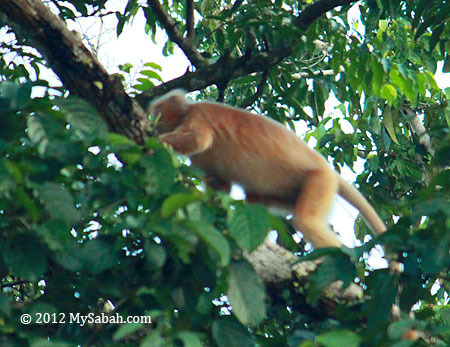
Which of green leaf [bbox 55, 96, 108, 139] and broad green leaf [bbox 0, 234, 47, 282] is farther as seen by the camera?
green leaf [bbox 55, 96, 108, 139]

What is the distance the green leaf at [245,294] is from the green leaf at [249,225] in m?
0.27

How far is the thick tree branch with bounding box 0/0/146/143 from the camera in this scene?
301cm

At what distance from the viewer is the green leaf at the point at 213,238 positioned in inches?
82.5

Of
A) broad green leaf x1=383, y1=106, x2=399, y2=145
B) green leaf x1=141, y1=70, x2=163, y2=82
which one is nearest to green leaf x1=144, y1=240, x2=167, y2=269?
green leaf x1=141, y1=70, x2=163, y2=82

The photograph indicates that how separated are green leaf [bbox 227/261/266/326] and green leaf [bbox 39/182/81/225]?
0.62 m

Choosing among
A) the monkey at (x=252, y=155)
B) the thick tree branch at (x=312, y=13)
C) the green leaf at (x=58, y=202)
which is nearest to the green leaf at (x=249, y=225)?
the green leaf at (x=58, y=202)

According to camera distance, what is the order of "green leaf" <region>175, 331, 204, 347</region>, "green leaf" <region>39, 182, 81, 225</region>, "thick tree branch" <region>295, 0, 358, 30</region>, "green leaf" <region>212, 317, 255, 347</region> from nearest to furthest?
"green leaf" <region>175, 331, 204, 347</region>, "green leaf" <region>39, 182, 81, 225</region>, "green leaf" <region>212, 317, 255, 347</region>, "thick tree branch" <region>295, 0, 358, 30</region>

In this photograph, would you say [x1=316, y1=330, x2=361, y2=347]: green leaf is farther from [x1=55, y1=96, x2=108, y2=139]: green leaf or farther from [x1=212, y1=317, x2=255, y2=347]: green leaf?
[x1=55, y1=96, x2=108, y2=139]: green leaf

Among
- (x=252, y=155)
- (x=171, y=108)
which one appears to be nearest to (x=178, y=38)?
(x=171, y=108)

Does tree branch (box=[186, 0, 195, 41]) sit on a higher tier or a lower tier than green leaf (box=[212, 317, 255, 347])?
higher

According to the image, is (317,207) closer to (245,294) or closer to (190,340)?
(245,294)

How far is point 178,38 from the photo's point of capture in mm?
4715

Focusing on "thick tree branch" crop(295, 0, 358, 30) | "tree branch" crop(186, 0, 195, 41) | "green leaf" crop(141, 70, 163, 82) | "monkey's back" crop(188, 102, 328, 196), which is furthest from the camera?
"tree branch" crop(186, 0, 195, 41)

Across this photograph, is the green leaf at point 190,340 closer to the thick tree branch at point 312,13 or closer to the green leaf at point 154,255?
the green leaf at point 154,255
